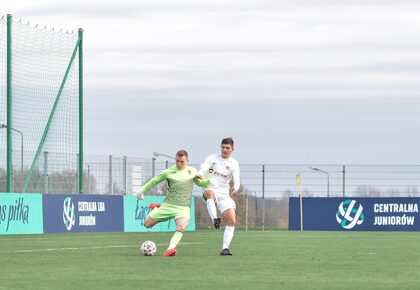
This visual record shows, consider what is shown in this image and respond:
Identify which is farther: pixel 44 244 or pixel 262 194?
pixel 262 194

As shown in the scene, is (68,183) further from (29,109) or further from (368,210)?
(368,210)

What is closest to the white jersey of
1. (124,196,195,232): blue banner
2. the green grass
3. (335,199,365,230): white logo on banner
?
the green grass

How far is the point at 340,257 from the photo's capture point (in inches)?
765

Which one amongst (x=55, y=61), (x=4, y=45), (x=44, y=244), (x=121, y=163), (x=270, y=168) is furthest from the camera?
(x=270, y=168)

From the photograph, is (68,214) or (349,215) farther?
(349,215)

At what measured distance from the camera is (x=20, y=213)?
3164 cm

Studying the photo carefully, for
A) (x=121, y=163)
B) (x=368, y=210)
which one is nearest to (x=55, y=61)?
(x=121, y=163)

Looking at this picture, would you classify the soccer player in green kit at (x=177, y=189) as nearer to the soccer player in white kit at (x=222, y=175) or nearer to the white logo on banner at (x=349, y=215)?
the soccer player in white kit at (x=222, y=175)

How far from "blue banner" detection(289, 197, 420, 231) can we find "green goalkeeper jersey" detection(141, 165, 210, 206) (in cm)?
2419

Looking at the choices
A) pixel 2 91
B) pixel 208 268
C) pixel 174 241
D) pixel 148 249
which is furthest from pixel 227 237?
pixel 2 91

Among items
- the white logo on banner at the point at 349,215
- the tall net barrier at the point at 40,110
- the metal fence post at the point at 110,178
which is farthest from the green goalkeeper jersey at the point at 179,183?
the white logo on banner at the point at 349,215

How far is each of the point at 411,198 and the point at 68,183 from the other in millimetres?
14279

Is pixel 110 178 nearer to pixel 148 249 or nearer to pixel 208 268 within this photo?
pixel 148 249

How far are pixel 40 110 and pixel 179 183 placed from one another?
574 inches
